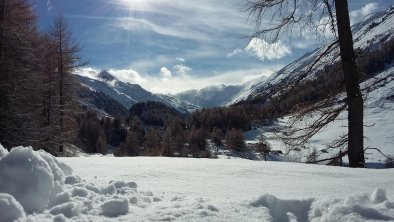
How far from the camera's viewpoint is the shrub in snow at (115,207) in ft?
11.2

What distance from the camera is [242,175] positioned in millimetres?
5625

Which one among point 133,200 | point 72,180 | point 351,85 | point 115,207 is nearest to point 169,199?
point 133,200

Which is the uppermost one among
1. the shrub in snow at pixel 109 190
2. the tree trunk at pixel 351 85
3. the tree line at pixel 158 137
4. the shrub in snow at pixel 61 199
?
the tree line at pixel 158 137

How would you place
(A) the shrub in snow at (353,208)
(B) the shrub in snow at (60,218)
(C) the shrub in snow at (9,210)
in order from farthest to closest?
(A) the shrub in snow at (353,208) → (B) the shrub in snow at (60,218) → (C) the shrub in snow at (9,210)

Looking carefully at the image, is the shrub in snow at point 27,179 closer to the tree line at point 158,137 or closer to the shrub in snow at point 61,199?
the shrub in snow at point 61,199

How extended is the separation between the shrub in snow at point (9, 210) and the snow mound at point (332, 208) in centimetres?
187

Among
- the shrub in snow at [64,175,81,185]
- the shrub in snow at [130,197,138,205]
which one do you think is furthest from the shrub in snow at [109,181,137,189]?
the shrub in snow at [130,197,138,205]

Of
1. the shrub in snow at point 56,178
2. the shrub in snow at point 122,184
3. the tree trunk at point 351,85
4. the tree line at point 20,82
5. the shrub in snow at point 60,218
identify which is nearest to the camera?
the shrub in snow at point 60,218

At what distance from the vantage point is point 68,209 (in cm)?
330

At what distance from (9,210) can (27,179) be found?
0.53 meters

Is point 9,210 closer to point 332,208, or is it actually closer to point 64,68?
point 332,208

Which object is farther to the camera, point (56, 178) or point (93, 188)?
point (93, 188)

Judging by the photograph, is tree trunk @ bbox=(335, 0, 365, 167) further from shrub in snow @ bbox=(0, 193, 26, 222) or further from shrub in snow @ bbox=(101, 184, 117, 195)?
shrub in snow @ bbox=(0, 193, 26, 222)

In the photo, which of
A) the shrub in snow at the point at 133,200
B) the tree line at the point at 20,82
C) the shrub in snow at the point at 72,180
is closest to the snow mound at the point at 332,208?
the shrub in snow at the point at 133,200
